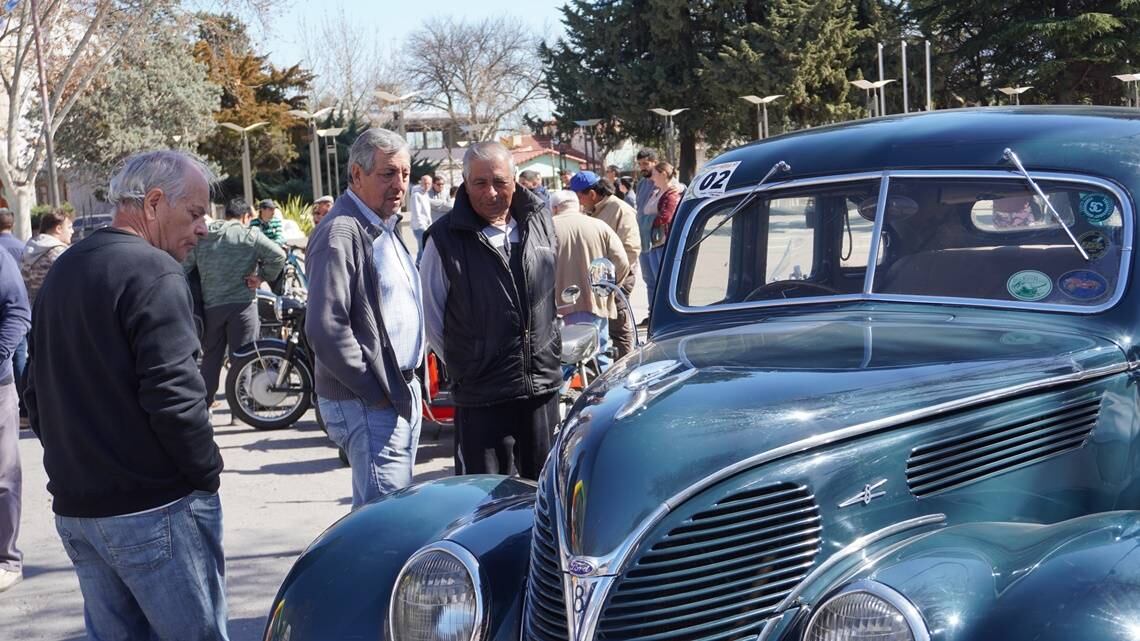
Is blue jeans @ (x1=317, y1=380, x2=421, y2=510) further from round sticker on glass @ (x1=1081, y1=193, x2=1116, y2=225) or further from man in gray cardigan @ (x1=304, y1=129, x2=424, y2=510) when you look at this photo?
round sticker on glass @ (x1=1081, y1=193, x2=1116, y2=225)

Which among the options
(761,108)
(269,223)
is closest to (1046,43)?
(761,108)

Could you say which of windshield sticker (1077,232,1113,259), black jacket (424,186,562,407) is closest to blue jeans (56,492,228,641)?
black jacket (424,186,562,407)

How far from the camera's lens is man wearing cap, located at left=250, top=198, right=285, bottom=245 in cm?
1485

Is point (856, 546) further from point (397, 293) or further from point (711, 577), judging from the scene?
point (397, 293)

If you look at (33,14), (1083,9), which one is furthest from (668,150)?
(33,14)

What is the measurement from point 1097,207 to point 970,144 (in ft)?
1.48

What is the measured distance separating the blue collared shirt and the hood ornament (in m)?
2.18

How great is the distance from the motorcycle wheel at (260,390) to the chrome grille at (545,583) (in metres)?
7.49

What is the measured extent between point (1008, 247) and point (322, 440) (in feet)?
22.5

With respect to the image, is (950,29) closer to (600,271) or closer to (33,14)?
(33,14)

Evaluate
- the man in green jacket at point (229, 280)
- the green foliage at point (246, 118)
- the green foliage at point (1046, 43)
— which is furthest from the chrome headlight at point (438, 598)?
the green foliage at point (246, 118)

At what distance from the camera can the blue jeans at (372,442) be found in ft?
15.0

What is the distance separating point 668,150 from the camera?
4659cm

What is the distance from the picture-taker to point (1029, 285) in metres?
3.79
